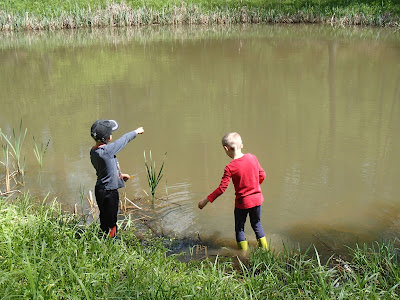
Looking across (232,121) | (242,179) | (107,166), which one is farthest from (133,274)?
(232,121)

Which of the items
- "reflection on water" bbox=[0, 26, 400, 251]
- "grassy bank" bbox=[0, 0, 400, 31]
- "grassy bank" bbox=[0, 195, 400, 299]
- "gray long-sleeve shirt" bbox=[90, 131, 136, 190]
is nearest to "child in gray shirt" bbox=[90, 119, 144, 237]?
"gray long-sleeve shirt" bbox=[90, 131, 136, 190]

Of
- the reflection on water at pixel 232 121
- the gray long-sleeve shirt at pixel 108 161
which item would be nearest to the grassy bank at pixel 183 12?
the reflection on water at pixel 232 121

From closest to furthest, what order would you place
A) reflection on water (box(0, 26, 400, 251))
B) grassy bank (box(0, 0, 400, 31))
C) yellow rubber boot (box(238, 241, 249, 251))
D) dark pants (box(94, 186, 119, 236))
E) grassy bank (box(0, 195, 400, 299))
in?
grassy bank (box(0, 195, 400, 299))
dark pants (box(94, 186, 119, 236))
yellow rubber boot (box(238, 241, 249, 251))
reflection on water (box(0, 26, 400, 251))
grassy bank (box(0, 0, 400, 31))

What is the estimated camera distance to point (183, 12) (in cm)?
2055

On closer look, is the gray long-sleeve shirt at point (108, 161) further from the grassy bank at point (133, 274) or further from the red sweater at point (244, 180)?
the red sweater at point (244, 180)

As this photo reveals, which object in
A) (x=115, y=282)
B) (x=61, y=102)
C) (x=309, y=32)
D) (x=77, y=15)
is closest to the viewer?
(x=115, y=282)

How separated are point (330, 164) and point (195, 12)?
53.5 feet

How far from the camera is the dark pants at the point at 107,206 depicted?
3.57m

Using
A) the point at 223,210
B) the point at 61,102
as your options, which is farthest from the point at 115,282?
the point at 61,102

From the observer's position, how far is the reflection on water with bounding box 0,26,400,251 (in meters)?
4.61

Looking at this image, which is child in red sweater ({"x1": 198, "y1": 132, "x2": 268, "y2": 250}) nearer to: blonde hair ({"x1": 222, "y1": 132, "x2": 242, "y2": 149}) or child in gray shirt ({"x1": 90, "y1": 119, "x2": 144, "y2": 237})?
blonde hair ({"x1": 222, "y1": 132, "x2": 242, "y2": 149})

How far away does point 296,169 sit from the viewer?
561cm

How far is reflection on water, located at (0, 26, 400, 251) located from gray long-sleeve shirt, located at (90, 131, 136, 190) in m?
1.01

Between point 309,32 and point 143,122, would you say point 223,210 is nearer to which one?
point 143,122
